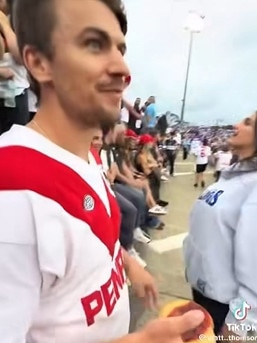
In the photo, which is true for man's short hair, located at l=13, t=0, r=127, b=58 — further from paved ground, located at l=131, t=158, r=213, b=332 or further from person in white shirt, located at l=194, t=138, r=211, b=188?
person in white shirt, located at l=194, t=138, r=211, b=188

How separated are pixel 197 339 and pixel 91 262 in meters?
0.23

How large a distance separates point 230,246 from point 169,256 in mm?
1994

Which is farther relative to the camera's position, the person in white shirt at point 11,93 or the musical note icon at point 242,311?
the person in white shirt at point 11,93

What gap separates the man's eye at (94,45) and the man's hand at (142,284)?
55cm

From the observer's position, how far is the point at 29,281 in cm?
55

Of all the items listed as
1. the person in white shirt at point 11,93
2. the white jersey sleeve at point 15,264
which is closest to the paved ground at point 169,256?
the person in white shirt at point 11,93

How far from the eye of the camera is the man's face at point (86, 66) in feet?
2.09

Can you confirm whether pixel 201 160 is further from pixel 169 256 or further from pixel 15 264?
pixel 15 264

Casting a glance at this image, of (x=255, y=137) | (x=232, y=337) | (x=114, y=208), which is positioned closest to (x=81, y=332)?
(x=114, y=208)

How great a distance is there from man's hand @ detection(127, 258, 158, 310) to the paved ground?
53cm

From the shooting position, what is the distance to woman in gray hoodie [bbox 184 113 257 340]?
138cm

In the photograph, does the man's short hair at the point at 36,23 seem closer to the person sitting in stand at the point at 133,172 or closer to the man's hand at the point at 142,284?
the man's hand at the point at 142,284

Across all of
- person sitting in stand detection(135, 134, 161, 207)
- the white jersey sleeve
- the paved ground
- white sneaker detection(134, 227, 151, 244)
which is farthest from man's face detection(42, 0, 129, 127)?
person sitting in stand detection(135, 134, 161, 207)

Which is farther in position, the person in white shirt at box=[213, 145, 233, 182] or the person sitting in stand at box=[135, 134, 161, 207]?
the person sitting in stand at box=[135, 134, 161, 207]
